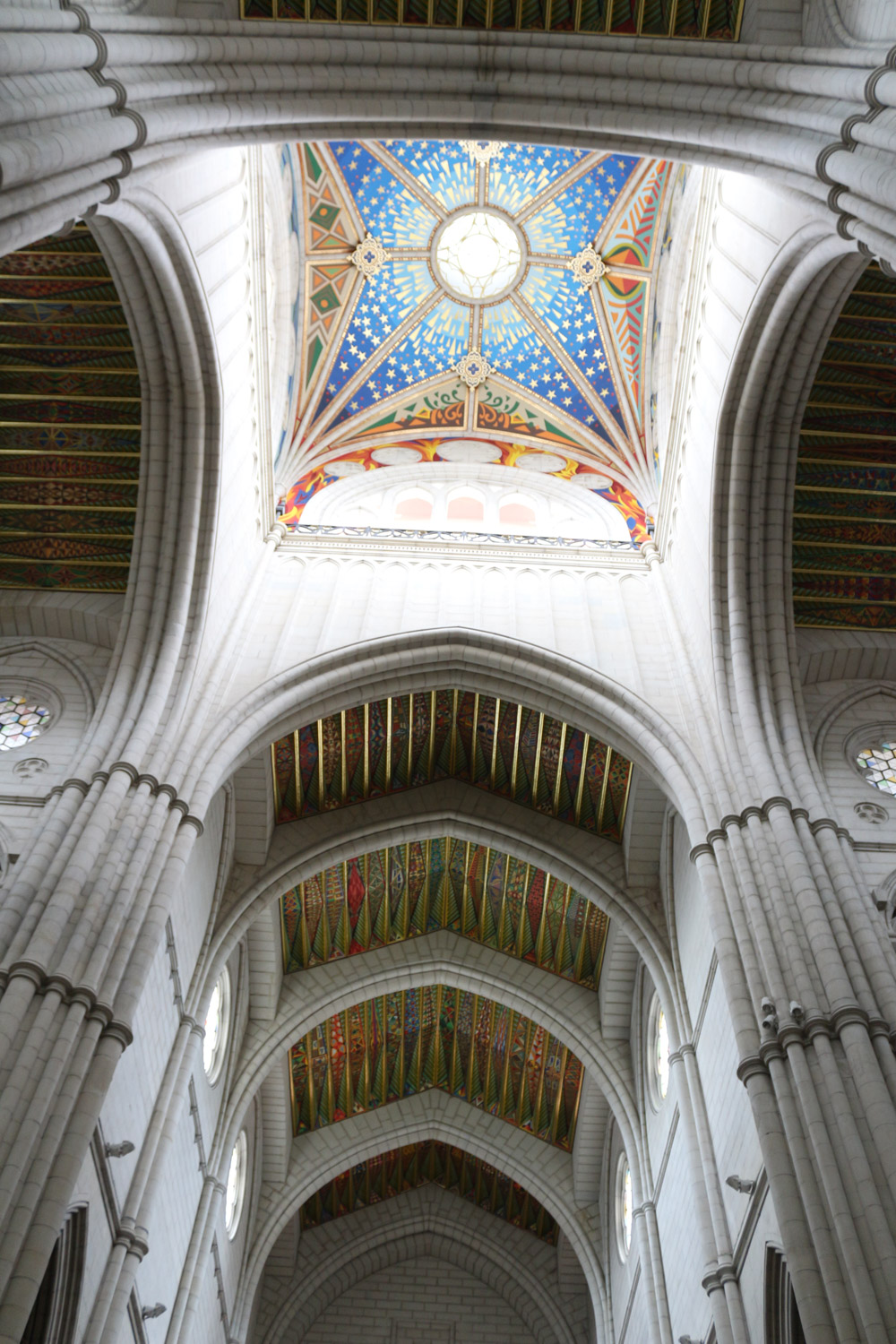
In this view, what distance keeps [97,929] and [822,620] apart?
9.28 m

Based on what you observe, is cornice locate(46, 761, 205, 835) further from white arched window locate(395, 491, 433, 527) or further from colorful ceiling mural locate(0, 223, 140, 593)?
white arched window locate(395, 491, 433, 527)

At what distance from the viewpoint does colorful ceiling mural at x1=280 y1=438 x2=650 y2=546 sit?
1773 cm

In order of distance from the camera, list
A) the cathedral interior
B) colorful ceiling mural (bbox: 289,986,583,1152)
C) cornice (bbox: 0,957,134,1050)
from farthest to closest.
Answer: colorful ceiling mural (bbox: 289,986,583,1152) < the cathedral interior < cornice (bbox: 0,957,134,1050)

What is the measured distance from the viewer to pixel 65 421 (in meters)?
14.2

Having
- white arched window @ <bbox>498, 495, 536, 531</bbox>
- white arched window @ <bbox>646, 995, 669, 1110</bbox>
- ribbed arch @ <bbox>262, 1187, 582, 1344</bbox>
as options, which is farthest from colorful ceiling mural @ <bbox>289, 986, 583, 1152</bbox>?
white arched window @ <bbox>498, 495, 536, 531</bbox>

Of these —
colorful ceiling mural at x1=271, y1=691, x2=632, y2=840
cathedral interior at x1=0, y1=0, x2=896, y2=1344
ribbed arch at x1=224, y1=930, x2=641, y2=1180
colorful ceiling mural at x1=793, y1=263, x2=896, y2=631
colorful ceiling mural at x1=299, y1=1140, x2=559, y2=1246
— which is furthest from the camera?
colorful ceiling mural at x1=299, y1=1140, x2=559, y2=1246

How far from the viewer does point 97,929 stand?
10.1 metres

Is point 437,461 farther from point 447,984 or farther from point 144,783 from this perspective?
point 144,783

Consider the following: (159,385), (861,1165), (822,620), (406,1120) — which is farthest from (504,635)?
(406,1120)

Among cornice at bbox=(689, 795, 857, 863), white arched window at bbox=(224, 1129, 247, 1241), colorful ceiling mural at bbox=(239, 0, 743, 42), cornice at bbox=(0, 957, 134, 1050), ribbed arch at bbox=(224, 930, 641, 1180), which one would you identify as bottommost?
cornice at bbox=(0, 957, 134, 1050)

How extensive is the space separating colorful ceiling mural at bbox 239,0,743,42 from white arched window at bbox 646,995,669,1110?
10557 millimetres

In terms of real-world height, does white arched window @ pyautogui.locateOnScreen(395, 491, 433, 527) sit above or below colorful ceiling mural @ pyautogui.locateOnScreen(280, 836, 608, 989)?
Result: above

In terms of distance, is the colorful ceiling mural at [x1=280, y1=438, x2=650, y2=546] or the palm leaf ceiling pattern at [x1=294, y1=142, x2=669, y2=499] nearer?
the colorful ceiling mural at [x1=280, y1=438, x2=650, y2=546]

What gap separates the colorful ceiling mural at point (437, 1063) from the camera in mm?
19125
